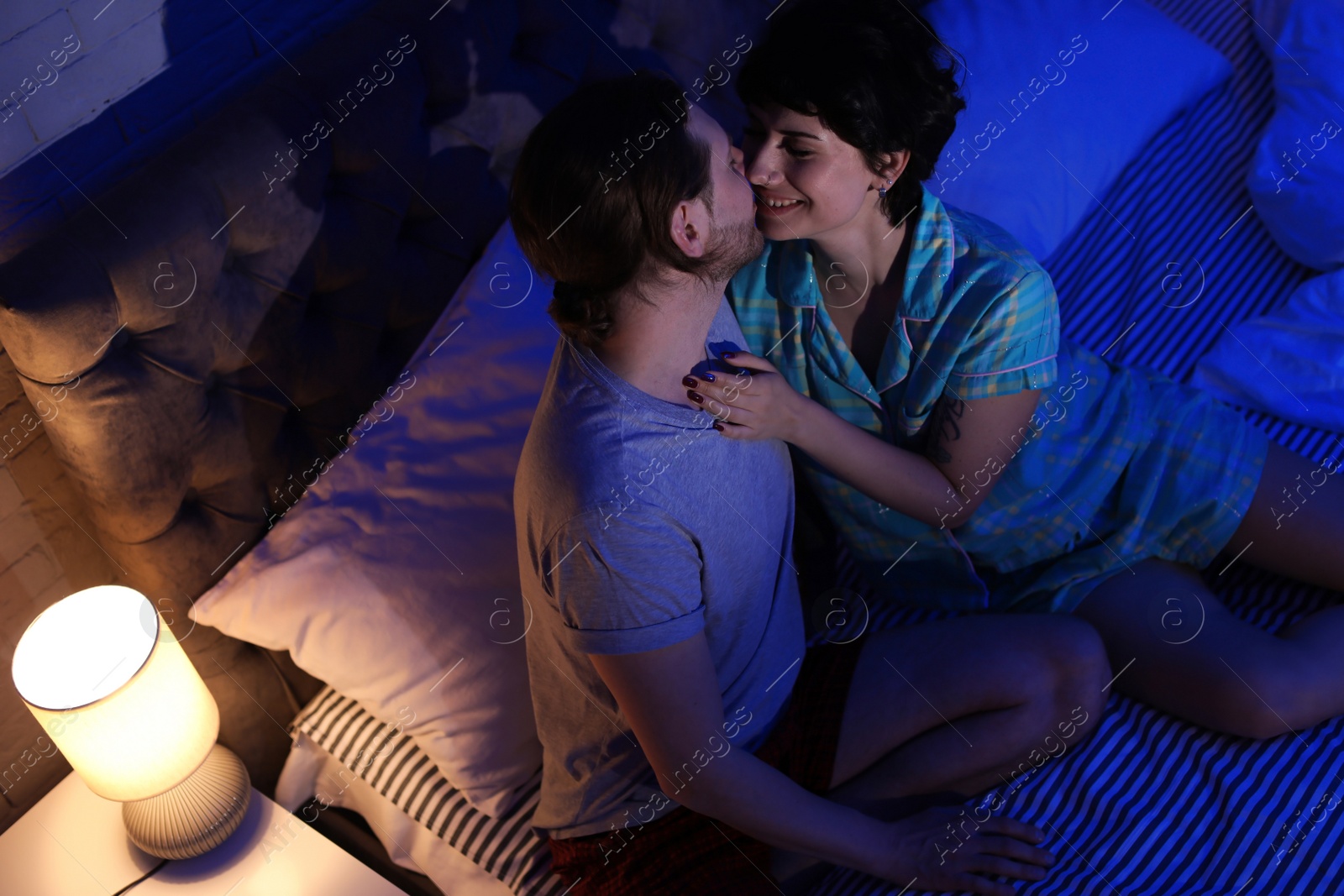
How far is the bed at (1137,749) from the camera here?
108cm

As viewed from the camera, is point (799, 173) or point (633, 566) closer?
point (633, 566)

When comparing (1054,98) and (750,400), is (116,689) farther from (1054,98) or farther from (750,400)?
(1054,98)

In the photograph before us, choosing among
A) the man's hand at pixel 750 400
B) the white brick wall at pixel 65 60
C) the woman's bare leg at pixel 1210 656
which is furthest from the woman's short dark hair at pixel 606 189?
the woman's bare leg at pixel 1210 656

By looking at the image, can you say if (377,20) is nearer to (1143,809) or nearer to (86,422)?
(86,422)

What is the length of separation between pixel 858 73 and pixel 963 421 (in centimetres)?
47

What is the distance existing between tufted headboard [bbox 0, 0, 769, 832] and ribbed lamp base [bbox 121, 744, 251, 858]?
0.14 m

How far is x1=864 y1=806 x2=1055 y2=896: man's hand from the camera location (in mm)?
1067

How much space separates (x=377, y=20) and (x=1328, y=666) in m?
1.61

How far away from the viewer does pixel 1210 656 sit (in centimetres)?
120

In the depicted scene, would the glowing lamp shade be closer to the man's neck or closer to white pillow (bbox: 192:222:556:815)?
white pillow (bbox: 192:222:556:815)

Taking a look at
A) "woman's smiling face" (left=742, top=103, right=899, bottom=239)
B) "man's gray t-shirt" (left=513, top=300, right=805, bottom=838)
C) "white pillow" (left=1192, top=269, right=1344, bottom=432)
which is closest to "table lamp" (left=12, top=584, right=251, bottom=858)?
"man's gray t-shirt" (left=513, top=300, right=805, bottom=838)

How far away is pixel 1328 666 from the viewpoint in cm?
118

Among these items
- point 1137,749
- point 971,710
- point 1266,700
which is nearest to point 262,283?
point 971,710

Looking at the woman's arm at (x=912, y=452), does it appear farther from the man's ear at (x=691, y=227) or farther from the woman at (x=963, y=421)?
the man's ear at (x=691, y=227)
